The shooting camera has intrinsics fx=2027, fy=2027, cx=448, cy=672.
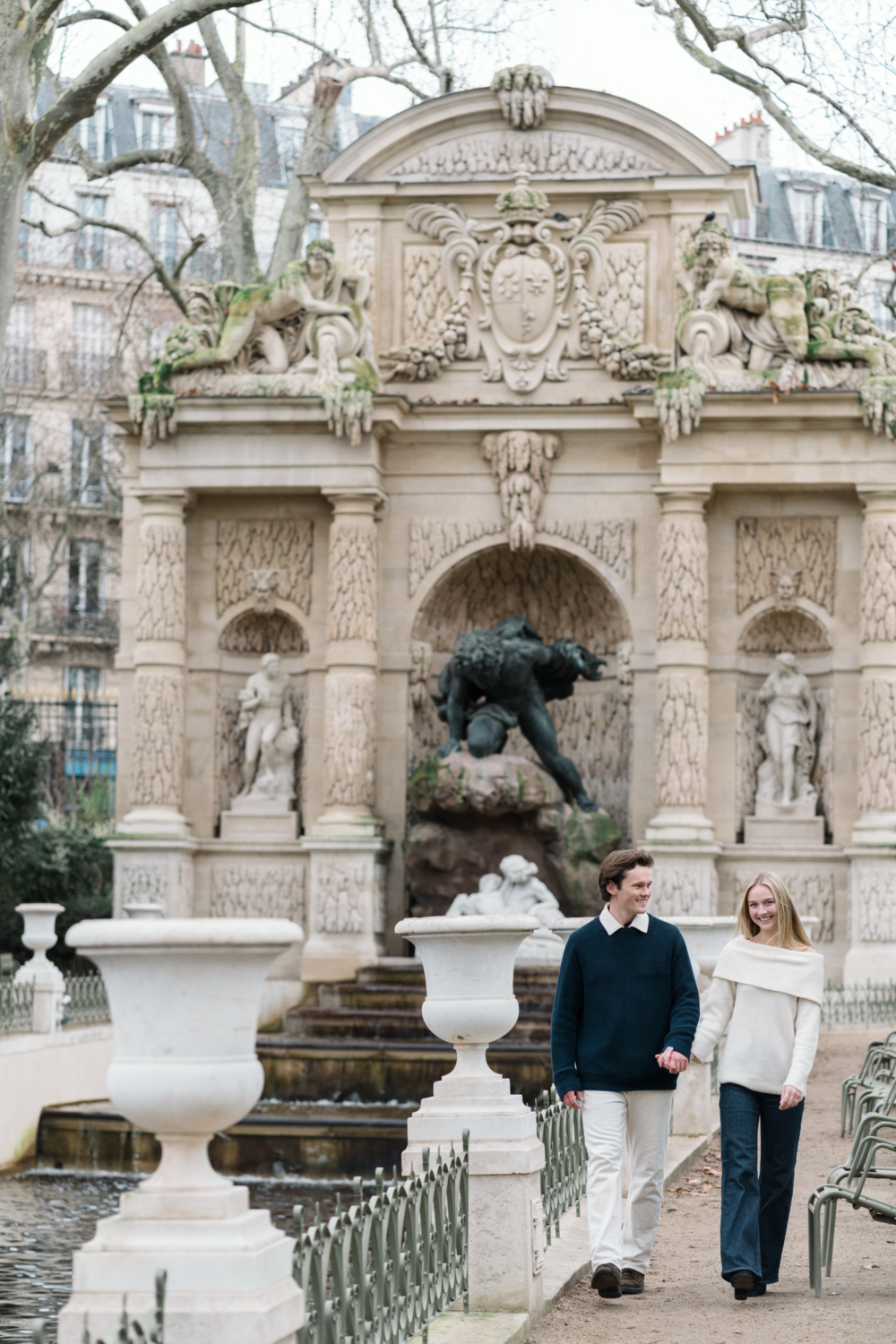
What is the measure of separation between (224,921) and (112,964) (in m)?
0.28

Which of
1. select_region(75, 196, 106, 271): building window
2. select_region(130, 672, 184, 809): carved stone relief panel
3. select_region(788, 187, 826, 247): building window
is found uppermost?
→ select_region(788, 187, 826, 247): building window

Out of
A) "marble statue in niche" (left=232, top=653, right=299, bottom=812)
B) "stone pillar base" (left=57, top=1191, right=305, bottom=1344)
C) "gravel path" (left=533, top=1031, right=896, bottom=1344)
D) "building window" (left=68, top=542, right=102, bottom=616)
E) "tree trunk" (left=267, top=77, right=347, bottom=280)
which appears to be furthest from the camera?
"building window" (left=68, top=542, right=102, bottom=616)

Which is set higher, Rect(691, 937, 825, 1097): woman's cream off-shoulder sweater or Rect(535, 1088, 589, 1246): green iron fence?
Rect(691, 937, 825, 1097): woman's cream off-shoulder sweater

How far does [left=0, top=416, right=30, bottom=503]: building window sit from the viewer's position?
35.7m

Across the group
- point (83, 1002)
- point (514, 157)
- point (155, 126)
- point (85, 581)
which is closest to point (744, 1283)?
point (83, 1002)

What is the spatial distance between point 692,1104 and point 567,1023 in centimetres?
531

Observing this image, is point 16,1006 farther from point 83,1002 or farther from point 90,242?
point 90,242

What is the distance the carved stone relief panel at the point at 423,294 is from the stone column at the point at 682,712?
11.2 ft

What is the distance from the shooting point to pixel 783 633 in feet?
72.0

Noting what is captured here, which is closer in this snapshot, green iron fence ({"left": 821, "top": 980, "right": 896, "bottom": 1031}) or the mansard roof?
green iron fence ({"left": 821, "top": 980, "right": 896, "bottom": 1031})

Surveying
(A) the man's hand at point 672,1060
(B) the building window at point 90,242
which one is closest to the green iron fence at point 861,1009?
(A) the man's hand at point 672,1060

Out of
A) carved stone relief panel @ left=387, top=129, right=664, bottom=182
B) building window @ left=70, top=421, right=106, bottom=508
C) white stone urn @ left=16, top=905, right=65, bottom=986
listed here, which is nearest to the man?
white stone urn @ left=16, top=905, right=65, bottom=986

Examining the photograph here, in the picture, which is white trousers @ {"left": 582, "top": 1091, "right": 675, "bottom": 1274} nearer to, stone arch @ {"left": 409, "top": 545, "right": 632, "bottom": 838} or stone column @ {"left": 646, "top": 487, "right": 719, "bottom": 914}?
stone column @ {"left": 646, "top": 487, "right": 719, "bottom": 914}

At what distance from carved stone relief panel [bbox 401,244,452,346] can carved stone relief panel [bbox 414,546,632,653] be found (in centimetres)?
261
